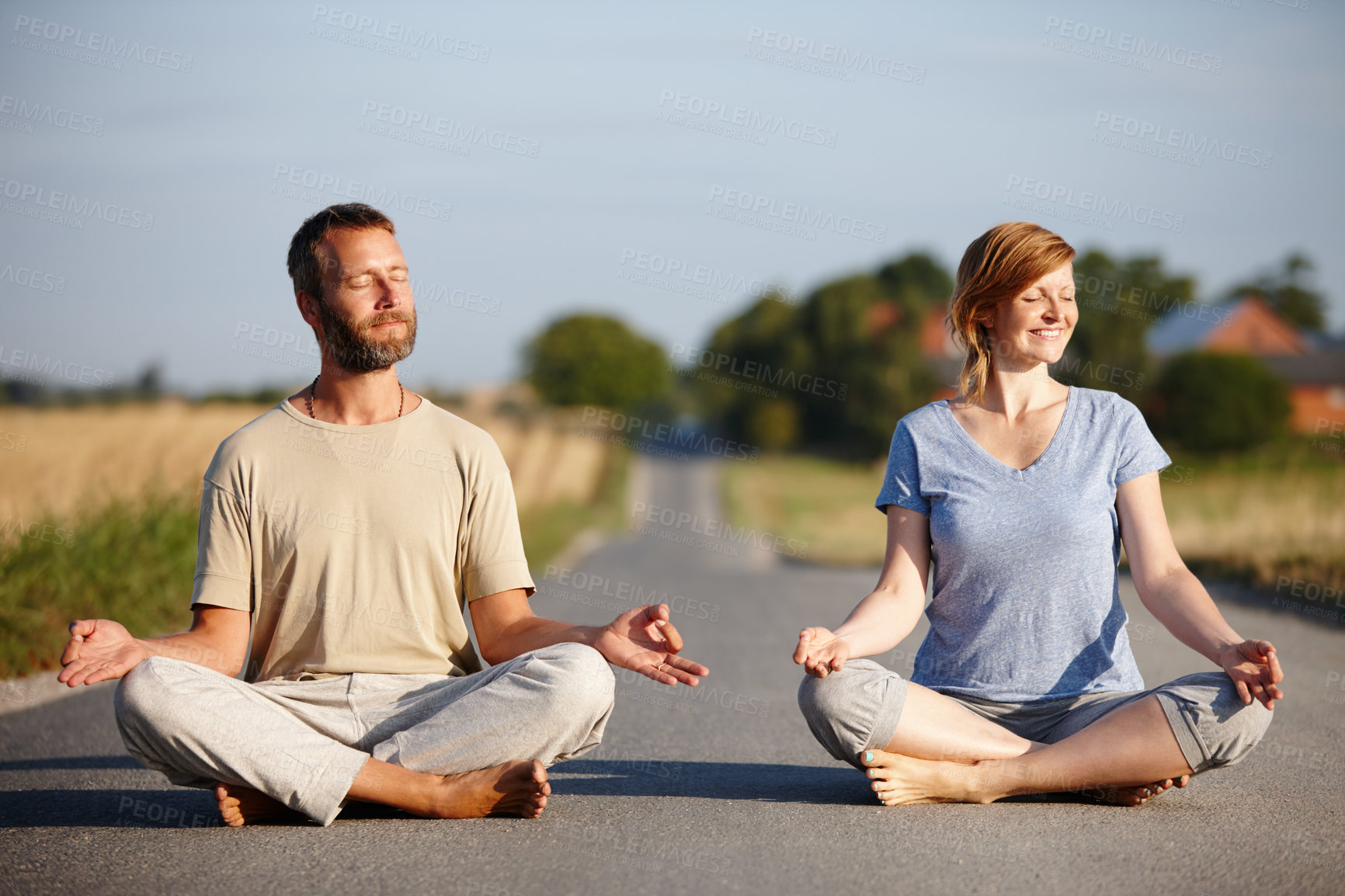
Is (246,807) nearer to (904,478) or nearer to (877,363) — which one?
(904,478)

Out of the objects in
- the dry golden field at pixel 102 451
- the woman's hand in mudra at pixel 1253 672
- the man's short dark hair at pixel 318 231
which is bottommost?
the dry golden field at pixel 102 451

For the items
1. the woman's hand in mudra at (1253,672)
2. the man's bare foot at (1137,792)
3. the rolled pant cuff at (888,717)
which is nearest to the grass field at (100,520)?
the rolled pant cuff at (888,717)

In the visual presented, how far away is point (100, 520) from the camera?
9750 millimetres

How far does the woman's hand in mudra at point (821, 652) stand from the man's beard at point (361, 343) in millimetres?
1572

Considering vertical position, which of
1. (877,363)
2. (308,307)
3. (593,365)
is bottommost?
(593,365)

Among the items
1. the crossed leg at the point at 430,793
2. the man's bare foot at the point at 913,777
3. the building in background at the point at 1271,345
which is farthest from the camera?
the building in background at the point at 1271,345

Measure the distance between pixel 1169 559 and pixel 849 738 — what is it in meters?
1.17

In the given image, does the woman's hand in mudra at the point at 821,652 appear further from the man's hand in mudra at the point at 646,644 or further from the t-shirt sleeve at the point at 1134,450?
the t-shirt sleeve at the point at 1134,450

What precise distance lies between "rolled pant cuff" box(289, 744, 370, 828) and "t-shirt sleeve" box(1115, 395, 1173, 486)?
252 cm

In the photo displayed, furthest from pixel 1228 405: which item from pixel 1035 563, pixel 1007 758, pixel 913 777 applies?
pixel 913 777

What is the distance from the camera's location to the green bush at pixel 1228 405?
A: 1597 inches

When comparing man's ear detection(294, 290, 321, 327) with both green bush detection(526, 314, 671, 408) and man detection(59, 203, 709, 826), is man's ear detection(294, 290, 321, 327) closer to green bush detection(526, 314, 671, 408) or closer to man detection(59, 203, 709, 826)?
man detection(59, 203, 709, 826)

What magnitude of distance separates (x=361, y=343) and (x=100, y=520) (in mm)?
6840

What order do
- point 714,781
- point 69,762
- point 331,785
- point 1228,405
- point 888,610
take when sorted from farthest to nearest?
1. point 1228,405
2. point 69,762
3. point 714,781
4. point 888,610
5. point 331,785
